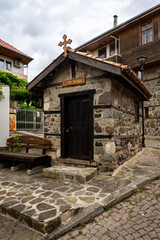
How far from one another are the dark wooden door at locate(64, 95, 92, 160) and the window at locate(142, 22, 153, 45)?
9213 mm

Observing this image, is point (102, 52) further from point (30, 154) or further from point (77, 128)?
point (30, 154)

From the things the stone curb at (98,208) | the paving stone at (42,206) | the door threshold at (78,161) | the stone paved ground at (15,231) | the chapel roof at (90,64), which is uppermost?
the chapel roof at (90,64)

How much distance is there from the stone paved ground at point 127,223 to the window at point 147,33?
444 inches

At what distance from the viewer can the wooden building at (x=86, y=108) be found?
14.9 feet

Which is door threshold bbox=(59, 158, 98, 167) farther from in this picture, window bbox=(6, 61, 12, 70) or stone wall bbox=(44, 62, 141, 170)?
window bbox=(6, 61, 12, 70)

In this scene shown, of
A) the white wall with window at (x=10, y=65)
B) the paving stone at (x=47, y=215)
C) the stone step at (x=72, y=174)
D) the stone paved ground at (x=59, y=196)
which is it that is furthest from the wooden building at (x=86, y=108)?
the white wall with window at (x=10, y=65)

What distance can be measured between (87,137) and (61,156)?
105cm

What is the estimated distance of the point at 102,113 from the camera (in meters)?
4.64

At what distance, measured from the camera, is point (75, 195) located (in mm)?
3232

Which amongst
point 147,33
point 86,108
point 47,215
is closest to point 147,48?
point 147,33

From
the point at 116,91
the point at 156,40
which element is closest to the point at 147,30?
the point at 156,40

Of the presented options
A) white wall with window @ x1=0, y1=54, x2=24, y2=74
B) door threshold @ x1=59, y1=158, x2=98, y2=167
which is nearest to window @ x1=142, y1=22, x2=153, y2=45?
door threshold @ x1=59, y1=158, x2=98, y2=167

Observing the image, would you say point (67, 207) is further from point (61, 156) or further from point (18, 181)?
point (61, 156)

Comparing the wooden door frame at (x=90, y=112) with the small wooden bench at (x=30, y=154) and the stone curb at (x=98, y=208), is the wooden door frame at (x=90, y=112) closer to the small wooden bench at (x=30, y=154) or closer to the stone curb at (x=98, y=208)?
the small wooden bench at (x=30, y=154)
